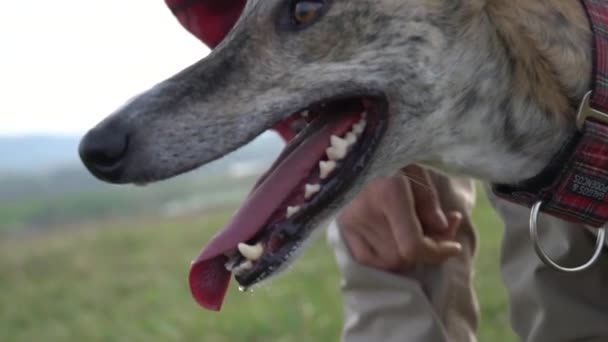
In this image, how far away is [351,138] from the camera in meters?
2.39

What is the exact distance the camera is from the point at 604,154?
2268 mm

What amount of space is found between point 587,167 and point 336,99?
665mm

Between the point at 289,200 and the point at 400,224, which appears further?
the point at 400,224

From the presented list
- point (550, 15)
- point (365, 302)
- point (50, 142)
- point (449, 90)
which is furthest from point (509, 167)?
point (50, 142)

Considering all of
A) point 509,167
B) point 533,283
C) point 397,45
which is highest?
point 397,45

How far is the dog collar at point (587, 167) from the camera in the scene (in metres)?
2.26

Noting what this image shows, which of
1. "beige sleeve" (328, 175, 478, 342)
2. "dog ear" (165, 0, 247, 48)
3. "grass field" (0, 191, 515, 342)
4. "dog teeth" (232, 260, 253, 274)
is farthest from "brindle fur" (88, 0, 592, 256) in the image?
"grass field" (0, 191, 515, 342)

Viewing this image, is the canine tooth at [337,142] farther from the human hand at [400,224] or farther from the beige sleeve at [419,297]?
the beige sleeve at [419,297]

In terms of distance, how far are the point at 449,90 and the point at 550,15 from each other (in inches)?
12.7

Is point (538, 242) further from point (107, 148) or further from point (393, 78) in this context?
point (107, 148)

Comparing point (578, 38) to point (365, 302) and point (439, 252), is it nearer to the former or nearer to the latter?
point (439, 252)

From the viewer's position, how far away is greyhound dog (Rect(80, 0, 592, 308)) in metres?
2.32

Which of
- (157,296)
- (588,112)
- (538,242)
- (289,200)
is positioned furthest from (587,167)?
(157,296)

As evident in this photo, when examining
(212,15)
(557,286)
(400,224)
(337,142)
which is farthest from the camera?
(212,15)
